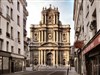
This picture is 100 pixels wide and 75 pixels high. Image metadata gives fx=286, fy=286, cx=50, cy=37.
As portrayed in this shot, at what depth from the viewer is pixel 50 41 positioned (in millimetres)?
130000

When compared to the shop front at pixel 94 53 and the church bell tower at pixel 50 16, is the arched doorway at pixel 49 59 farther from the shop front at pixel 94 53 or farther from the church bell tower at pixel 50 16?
the shop front at pixel 94 53

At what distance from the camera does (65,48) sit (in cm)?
12988

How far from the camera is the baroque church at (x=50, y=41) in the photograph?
5044 inches

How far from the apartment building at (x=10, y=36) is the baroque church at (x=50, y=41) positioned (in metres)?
69.3

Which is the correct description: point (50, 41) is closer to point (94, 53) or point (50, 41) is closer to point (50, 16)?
point (50, 16)

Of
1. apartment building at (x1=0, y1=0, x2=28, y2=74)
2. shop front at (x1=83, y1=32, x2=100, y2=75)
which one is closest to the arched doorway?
apartment building at (x1=0, y1=0, x2=28, y2=74)

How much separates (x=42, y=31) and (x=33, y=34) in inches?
181

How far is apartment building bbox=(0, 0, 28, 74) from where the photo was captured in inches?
1667

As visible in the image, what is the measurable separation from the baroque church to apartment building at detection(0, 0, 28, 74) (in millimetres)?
69342

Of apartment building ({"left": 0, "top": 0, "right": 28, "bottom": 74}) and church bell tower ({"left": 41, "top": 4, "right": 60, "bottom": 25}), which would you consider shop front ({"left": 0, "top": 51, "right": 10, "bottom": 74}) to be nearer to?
apartment building ({"left": 0, "top": 0, "right": 28, "bottom": 74})

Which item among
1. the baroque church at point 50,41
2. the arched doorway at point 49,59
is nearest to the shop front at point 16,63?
the baroque church at point 50,41

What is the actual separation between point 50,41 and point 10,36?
82.2m

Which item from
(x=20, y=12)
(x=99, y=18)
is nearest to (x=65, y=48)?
(x=20, y=12)

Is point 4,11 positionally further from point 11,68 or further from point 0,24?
point 11,68
